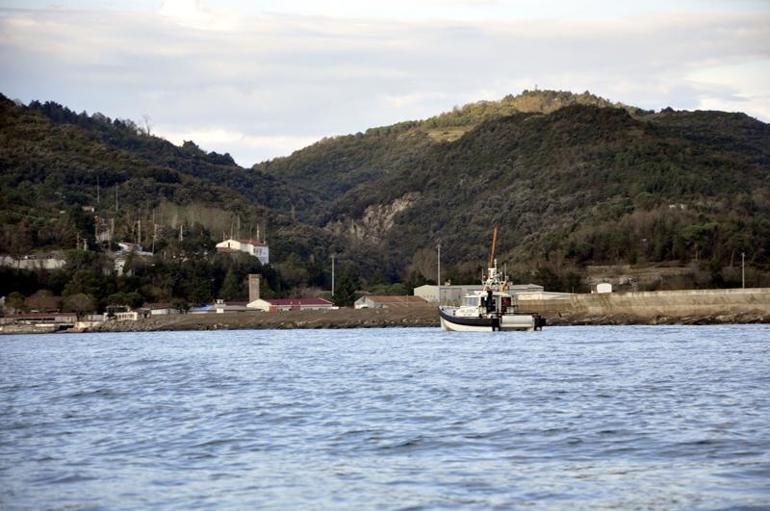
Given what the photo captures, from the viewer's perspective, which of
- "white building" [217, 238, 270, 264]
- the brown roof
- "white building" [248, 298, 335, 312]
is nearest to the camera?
"white building" [248, 298, 335, 312]

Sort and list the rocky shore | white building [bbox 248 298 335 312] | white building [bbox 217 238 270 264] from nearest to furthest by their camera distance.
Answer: the rocky shore
white building [bbox 248 298 335 312]
white building [bbox 217 238 270 264]

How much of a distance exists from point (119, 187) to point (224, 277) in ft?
174

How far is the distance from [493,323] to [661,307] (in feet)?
76.0

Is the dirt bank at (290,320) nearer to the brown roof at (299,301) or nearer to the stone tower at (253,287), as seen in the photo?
the brown roof at (299,301)

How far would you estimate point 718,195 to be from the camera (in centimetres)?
16775

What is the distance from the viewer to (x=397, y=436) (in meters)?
25.2

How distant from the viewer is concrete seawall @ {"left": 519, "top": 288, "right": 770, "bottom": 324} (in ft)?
317

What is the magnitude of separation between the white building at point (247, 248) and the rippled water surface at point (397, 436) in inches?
4245

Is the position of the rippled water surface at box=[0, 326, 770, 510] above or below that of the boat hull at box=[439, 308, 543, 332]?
below

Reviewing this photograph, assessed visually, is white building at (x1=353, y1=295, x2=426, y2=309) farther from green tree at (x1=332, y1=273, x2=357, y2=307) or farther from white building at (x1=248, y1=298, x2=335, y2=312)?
white building at (x1=248, y1=298, x2=335, y2=312)

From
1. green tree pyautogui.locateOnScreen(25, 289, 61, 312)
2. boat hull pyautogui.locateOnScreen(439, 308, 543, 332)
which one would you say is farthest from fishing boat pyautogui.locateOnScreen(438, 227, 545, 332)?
green tree pyautogui.locateOnScreen(25, 289, 61, 312)

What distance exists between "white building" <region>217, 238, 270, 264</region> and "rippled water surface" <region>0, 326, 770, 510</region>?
108 m

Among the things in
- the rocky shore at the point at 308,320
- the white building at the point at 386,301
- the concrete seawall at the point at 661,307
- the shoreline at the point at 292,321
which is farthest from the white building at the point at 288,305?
the concrete seawall at the point at 661,307

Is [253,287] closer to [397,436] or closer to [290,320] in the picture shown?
[290,320]
